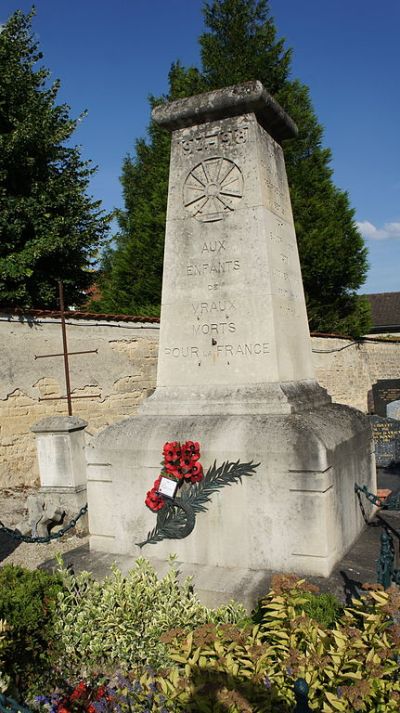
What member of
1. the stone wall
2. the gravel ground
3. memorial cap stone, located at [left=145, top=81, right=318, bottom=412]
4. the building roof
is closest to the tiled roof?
the stone wall

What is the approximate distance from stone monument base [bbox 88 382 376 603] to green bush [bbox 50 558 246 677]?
0.58 metres

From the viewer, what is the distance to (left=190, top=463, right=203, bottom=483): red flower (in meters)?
4.03

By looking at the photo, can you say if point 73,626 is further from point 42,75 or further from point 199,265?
point 42,75

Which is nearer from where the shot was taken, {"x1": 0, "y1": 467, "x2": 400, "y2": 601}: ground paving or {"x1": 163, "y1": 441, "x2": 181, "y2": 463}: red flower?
{"x1": 0, "y1": 467, "x2": 400, "y2": 601}: ground paving

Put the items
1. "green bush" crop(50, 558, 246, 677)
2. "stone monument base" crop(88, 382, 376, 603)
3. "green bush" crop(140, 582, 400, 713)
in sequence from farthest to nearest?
"stone monument base" crop(88, 382, 376, 603), "green bush" crop(50, 558, 246, 677), "green bush" crop(140, 582, 400, 713)

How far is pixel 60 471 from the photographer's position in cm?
763

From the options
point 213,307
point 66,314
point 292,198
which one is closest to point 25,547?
point 213,307

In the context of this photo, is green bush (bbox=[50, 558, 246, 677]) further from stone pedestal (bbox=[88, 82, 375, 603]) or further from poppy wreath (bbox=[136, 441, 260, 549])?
poppy wreath (bbox=[136, 441, 260, 549])

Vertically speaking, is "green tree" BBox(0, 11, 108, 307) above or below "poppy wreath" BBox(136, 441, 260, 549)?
above

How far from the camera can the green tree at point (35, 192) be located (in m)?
12.3

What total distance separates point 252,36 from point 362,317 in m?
10.0

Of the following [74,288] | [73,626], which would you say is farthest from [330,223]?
[73,626]

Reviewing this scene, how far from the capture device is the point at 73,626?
→ 10.2 ft

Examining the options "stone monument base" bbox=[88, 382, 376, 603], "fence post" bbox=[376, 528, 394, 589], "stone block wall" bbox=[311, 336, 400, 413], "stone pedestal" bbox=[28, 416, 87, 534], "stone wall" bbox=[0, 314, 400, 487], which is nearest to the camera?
"fence post" bbox=[376, 528, 394, 589]
